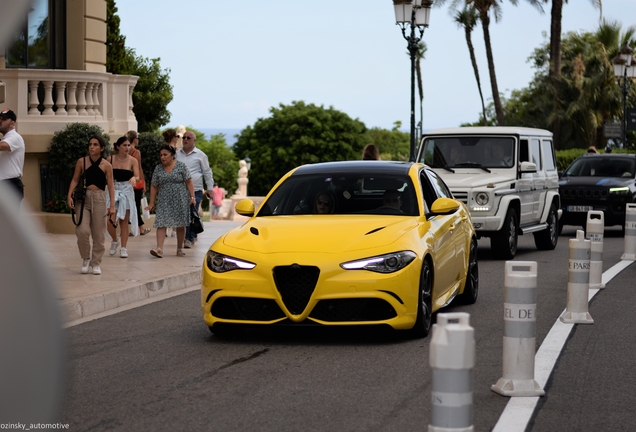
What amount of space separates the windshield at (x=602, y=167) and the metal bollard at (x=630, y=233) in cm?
715

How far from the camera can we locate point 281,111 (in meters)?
97.8

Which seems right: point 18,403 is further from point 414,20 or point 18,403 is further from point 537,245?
point 414,20

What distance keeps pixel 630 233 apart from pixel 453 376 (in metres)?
13.5

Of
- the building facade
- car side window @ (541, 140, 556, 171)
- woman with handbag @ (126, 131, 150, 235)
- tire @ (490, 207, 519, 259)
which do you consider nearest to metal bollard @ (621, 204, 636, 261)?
tire @ (490, 207, 519, 259)

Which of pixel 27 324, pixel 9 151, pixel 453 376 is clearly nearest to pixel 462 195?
pixel 9 151

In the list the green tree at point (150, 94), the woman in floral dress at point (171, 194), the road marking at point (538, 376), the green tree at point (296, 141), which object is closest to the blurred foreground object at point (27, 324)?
the road marking at point (538, 376)

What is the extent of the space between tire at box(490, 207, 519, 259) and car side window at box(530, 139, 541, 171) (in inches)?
58.5

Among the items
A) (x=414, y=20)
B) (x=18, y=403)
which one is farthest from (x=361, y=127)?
(x=18, y=403)

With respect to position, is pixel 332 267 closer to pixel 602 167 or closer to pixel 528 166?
pixel 528 166

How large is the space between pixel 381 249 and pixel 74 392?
9.56 ft

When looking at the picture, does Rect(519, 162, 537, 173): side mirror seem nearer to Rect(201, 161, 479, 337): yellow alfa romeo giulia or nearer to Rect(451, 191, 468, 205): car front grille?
Rect(451, 191, 468, 205): car front grille

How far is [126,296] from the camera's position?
1152cm

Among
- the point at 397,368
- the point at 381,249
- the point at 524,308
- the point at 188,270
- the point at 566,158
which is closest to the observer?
the point at 524,308

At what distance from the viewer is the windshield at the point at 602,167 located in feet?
78.1
